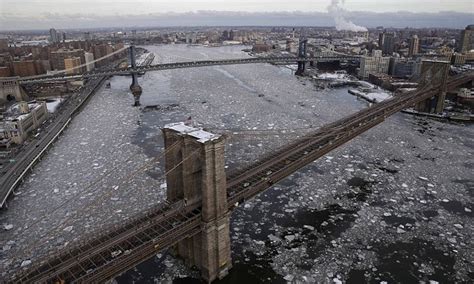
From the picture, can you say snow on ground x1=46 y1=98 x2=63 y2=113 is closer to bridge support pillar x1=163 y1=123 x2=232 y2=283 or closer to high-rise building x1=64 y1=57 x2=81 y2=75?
high-rise building x1=64 y1=57 x2=81 y2=75

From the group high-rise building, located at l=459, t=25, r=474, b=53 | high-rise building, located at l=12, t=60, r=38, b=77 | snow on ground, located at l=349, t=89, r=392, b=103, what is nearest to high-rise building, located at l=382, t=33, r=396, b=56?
high-rise building, located at l=459, t=25, r=474, b=53

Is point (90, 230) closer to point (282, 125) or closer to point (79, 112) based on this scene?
point (282, 125)

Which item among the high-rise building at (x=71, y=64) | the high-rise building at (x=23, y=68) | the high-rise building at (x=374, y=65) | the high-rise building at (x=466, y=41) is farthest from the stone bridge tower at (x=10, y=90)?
A: the high-rise building at (x=466, y=41)

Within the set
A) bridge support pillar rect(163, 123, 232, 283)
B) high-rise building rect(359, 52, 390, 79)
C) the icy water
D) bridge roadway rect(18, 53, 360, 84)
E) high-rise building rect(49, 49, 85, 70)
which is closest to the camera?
bridge support pillar rect(163, 123, 232, 283)

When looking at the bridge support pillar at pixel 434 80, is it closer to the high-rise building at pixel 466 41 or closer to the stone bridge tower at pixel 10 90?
the stone bridge tower at pixel 10 90

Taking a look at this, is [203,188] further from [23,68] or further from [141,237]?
[23,68]

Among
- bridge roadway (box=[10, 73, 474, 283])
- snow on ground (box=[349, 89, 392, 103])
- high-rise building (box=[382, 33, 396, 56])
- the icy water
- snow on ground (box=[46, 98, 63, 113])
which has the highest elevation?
high-rise building (box=[382, 33, 396, 56])
